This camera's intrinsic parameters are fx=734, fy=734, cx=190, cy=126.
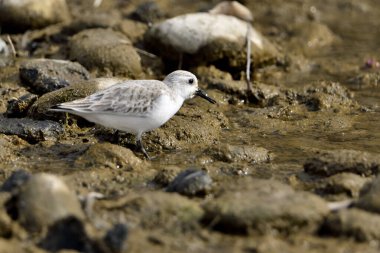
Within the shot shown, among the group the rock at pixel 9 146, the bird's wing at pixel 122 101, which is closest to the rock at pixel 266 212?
the bird's wing at pixel 122 101

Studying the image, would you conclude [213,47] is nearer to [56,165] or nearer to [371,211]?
[56,165]

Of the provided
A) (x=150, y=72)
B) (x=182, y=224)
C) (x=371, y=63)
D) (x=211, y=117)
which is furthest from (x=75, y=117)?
(x=371, y=63)

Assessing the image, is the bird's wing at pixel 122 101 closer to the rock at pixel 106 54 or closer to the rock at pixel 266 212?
the rock at pixel 266 212

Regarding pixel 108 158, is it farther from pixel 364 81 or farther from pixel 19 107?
pixel 364 81

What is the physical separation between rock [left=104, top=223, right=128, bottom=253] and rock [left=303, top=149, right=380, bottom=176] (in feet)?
9.19

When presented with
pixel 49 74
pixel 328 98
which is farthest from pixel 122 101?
pixel 328 98

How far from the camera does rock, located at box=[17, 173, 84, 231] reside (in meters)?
6.19

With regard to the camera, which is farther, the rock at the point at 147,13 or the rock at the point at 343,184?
the rock at the point at 147,13

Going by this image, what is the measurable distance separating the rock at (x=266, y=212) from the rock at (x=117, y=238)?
0.90 metres

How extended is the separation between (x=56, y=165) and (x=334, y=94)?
4721mm

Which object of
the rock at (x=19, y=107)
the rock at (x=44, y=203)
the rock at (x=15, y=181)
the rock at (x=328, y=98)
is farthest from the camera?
the rock at (x=328, y=98)

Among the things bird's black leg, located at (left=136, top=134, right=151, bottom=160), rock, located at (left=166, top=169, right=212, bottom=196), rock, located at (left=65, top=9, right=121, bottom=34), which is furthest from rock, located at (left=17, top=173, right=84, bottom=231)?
rock, located at (left=65, top=9, right=121, bottom=34)

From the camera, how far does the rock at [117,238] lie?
19.2 ft

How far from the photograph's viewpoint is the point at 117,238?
5.89 m
